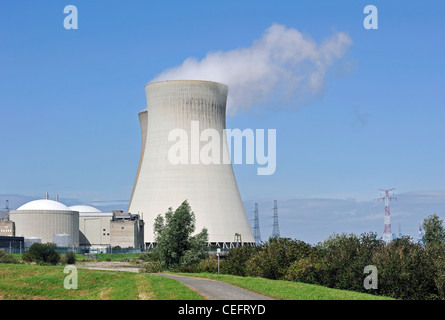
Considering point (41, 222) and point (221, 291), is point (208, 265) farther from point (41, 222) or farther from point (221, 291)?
point (41, 222)

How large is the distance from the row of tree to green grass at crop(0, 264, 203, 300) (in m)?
9.96

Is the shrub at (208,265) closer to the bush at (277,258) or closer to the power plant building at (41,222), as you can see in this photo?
the bush at (277,258)

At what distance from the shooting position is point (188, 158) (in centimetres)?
6250

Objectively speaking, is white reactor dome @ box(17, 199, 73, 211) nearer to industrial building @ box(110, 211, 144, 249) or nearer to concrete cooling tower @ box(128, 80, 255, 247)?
industrial building @ box(110, 211, 144, 249)

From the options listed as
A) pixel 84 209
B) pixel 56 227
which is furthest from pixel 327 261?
pixel 84 209

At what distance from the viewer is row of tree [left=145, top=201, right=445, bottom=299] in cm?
2934

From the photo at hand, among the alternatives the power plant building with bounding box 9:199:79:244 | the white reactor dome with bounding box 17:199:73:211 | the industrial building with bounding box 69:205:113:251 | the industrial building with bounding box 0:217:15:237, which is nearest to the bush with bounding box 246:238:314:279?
the power plant building with bounding box 9:199:79:244

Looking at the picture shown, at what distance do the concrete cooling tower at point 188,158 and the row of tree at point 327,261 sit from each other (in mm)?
20583

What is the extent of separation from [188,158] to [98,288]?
1579 inches
